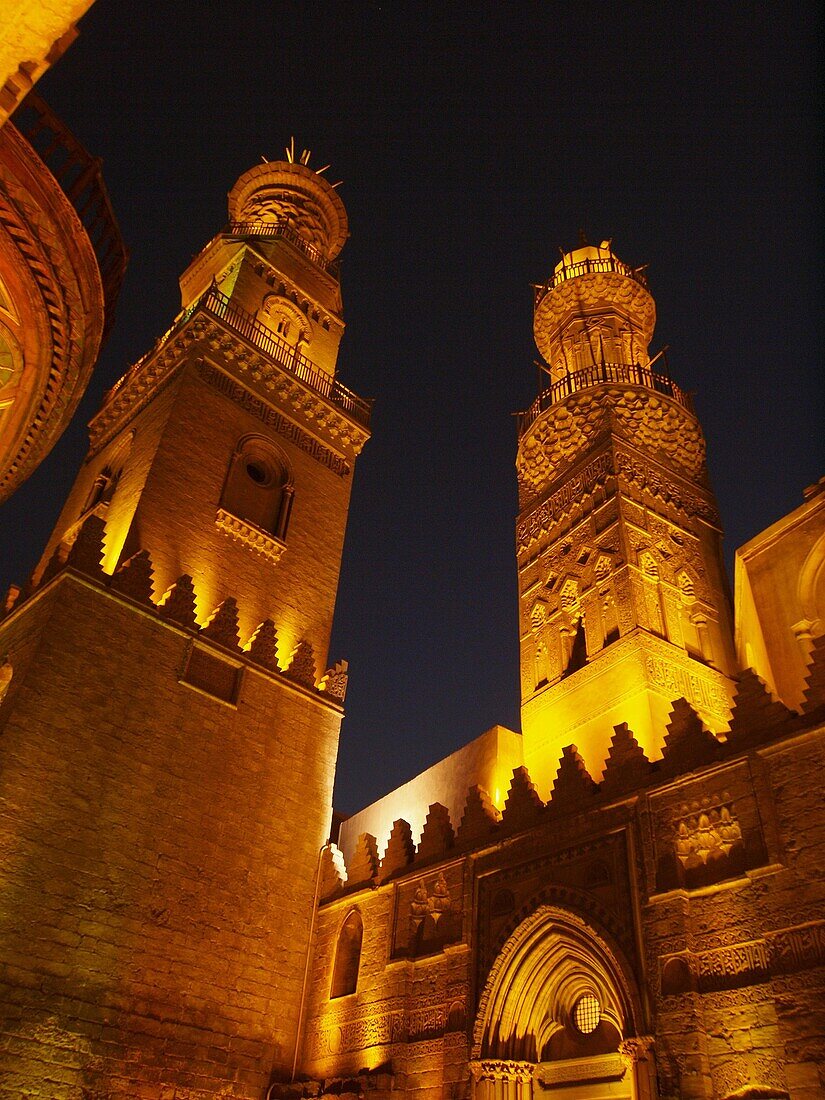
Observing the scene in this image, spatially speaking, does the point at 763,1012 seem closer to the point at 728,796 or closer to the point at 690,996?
the point at 690,996

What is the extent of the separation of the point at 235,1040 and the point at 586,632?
8.17 meters

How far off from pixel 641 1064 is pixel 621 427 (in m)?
11.6

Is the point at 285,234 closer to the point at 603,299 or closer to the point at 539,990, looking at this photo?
the point at 603,299

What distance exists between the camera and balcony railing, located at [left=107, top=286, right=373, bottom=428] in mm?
18438

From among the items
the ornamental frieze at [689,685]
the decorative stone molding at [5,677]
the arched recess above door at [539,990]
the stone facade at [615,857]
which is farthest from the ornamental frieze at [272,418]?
the arched recess above door at [539,990]

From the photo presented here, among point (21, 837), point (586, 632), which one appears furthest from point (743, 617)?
point (21, 837)

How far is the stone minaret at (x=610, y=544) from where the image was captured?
13398 mm

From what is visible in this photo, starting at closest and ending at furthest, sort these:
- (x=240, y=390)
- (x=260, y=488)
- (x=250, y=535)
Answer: (x=250, y=535), (x=260, y=488), (x=240, y=390)

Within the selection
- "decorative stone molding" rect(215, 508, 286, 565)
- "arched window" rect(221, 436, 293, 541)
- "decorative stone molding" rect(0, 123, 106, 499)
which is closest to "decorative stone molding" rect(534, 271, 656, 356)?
"arched window" rect(221, 436, 293, 541)

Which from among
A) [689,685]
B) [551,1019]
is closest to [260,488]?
[689,685]

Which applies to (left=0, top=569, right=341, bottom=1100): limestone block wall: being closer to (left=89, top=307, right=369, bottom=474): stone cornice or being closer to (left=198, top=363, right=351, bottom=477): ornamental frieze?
(left=198, top=363, right=351, bottom=477): ornamental frieze

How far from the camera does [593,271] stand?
67.0 ft

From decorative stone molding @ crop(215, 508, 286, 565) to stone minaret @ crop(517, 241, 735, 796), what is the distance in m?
4.94

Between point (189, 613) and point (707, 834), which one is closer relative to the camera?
Answer: point (707, 834)
